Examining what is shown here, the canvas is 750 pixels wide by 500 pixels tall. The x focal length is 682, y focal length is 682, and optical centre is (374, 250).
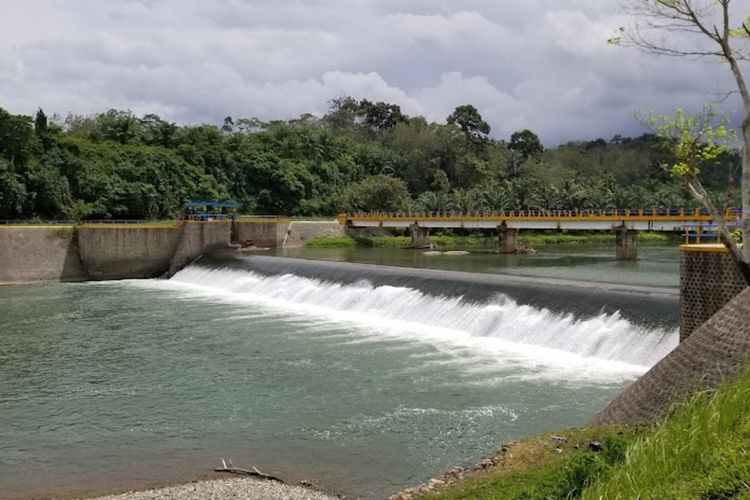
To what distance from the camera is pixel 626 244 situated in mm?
39875

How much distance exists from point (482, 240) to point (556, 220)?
12.9 m

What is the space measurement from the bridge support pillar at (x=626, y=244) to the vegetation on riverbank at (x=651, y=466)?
1349 inches

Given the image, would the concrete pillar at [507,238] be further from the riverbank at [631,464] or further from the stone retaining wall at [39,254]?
the riverbank at [631,464]

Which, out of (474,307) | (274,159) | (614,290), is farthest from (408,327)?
(274,159)

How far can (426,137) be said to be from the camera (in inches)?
3196

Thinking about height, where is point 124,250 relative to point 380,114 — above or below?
below

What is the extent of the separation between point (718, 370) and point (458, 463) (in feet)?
11.9

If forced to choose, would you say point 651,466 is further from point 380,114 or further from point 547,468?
Answer: point 380,114

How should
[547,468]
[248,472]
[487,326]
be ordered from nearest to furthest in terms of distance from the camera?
1. [547,468]
2. [248,472]
3. [487,326]

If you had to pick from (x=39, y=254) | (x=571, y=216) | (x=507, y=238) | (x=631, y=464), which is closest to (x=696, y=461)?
(x=631, y=464)

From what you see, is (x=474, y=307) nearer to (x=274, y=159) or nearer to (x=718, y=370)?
(x=718, y=370)

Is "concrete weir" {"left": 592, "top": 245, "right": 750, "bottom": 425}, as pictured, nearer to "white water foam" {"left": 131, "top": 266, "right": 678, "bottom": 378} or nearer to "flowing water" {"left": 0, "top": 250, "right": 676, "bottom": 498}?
"flowing water" {"left": 0, "top": 250, "right": 676, "bottom": 498}

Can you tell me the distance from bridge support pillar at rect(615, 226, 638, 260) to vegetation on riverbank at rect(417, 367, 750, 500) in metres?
34.3

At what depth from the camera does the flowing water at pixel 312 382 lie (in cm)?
1003
